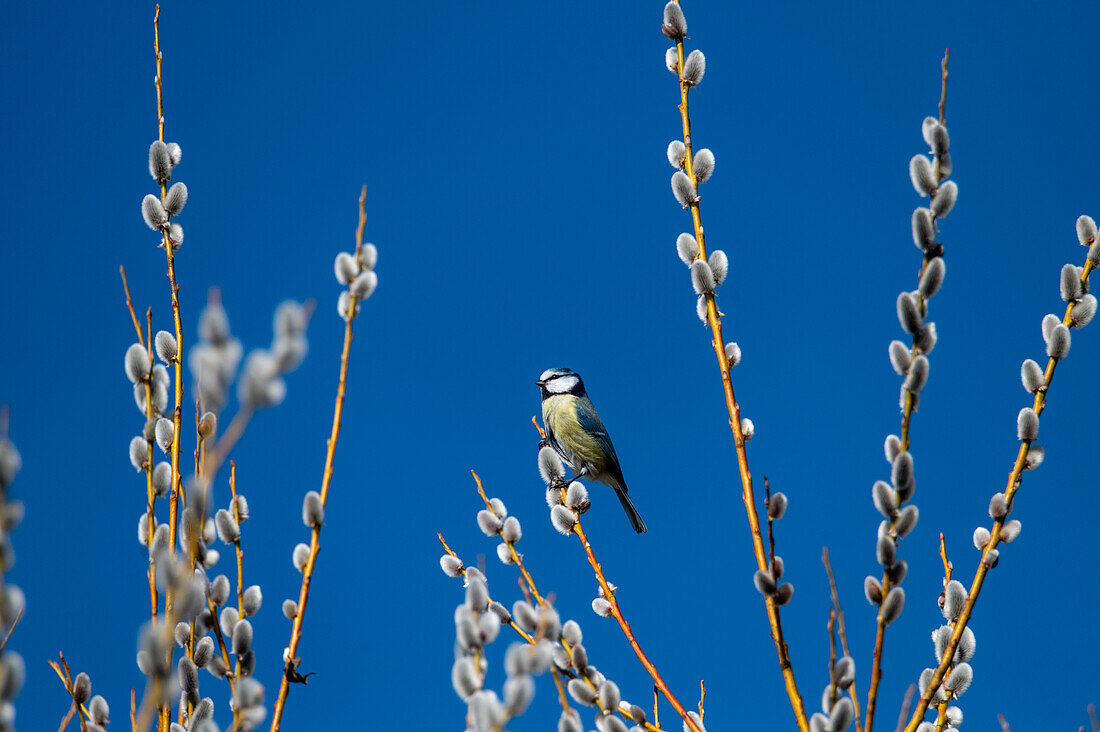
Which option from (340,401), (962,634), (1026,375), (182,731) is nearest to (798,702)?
(962,634)

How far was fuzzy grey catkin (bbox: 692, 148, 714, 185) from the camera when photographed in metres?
1.65

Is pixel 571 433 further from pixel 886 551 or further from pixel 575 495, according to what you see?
pixel 886 551

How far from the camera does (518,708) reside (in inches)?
36.9

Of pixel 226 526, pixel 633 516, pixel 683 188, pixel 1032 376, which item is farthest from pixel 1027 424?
pixel 633 516

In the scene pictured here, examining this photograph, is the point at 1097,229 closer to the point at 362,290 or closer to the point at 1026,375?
the point at 1026,375

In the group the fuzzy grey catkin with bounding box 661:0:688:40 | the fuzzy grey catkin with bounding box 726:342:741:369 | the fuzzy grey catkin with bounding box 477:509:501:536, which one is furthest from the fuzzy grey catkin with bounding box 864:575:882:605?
the fuzzy grey catkin with bounding box 661:0:688:40

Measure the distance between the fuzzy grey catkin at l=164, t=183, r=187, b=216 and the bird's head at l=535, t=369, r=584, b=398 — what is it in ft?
8.57

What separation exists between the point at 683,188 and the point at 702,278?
17 centimetres

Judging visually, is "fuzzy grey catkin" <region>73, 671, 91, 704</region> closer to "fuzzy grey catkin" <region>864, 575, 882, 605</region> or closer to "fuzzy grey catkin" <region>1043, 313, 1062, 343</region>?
"fuzzy grey catkin" <region>864, 575, 882, 605</region>

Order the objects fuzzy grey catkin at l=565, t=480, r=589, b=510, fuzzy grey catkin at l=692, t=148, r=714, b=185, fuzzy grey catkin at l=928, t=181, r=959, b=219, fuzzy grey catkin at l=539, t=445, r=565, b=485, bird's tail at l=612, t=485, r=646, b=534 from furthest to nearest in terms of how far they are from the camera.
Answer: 1. bird's tail at l=612, t=485, r=646, b=534
2. fuzzy grey catkin at l=539, t=445, r=565, b=485
3. fuzzy grey catkin at l=565, t=480, r=589, b=510
4. fuzzy grey catkin at l=692, t=148, r=714, b=185
5. fuzzy grey catkin at l=928, t=181, r=959, b=219

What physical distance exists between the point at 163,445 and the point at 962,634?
123 centimetres

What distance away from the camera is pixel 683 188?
5.29ft

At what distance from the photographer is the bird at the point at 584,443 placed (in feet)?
12.3

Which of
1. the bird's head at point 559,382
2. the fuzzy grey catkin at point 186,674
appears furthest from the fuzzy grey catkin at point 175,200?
the bird's head at point 559,382
